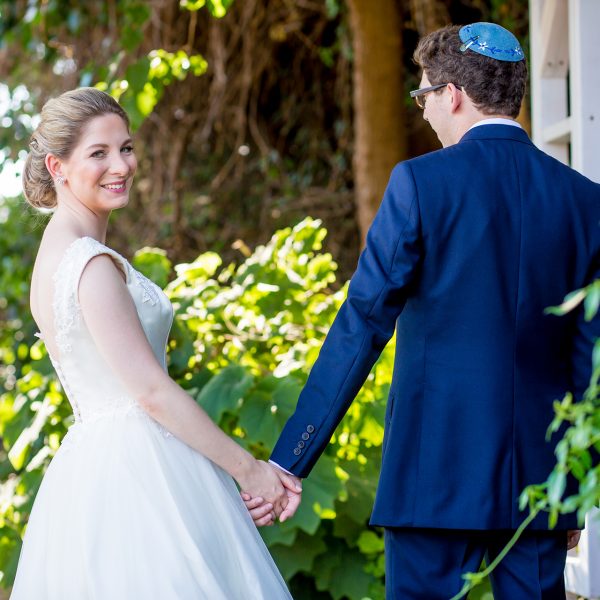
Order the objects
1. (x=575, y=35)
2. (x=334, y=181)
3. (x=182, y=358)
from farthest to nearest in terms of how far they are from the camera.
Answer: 1. (x=334, y=181)
2. (x=182, y=358)
3. (x=575, y=35)

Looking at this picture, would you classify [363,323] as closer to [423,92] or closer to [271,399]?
[423,92]

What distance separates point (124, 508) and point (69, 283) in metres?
0.50

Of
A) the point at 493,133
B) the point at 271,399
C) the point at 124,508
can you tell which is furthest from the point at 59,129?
the point at 271,399

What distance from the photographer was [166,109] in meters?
7.24

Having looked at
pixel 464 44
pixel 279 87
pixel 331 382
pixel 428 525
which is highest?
pixel 279 87

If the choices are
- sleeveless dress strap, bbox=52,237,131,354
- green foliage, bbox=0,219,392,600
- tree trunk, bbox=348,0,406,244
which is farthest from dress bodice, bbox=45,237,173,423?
tree trunk, bbox=348,0,406,244

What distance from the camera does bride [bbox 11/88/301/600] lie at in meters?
2.24

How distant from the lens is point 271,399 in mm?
3502

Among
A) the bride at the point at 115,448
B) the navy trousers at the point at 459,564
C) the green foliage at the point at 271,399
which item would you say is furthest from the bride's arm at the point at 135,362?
the green foliage at the point at 271,399

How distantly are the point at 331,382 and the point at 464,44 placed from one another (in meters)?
0.78

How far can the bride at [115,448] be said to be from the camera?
2244 mm

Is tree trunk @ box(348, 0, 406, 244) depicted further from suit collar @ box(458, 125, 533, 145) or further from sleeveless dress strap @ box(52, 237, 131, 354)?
sleeveless dress strap @ box(52, 237, 131, 354)

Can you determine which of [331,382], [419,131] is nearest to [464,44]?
[331,382]

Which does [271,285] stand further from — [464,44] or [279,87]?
[279,87]
